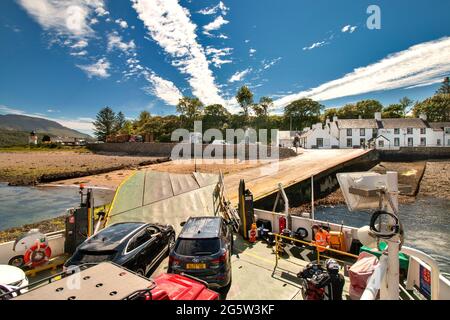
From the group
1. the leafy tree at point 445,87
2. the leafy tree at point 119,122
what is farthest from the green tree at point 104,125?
the leafy tree at point 445,87

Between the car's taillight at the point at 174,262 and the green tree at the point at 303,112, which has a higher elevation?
the green tree at the point at 303,112

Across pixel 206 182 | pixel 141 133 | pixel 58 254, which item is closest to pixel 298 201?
pixel 206 182

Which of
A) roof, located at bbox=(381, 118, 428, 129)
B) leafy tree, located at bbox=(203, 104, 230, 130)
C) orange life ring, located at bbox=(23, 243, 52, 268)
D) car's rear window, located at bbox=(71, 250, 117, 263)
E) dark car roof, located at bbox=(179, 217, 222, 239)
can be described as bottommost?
orange life ring, located at bbox=(23, 243, 52, 268)

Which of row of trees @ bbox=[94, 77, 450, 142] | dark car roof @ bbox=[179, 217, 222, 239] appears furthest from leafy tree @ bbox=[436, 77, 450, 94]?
dark car roof @ bbox=[179, 217, 222, 239]

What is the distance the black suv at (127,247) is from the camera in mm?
5988

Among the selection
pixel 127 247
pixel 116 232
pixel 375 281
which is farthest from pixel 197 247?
pixel 375 281

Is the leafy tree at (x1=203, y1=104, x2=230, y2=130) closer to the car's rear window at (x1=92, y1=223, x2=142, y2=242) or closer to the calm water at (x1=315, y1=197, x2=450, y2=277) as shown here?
the calm water at (x1=315, y1=197, x2=450, y2=277)

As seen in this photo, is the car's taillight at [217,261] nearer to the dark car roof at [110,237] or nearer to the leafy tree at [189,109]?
the dark car roof at [110,237]

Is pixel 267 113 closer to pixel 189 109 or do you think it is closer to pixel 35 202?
pixel 189 109

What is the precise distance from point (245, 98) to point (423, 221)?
59.1 meters

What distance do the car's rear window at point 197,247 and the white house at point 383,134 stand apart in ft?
194

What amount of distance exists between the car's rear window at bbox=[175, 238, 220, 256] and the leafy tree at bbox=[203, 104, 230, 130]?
223ft

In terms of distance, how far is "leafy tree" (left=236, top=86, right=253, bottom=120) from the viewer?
7238 centimetres
